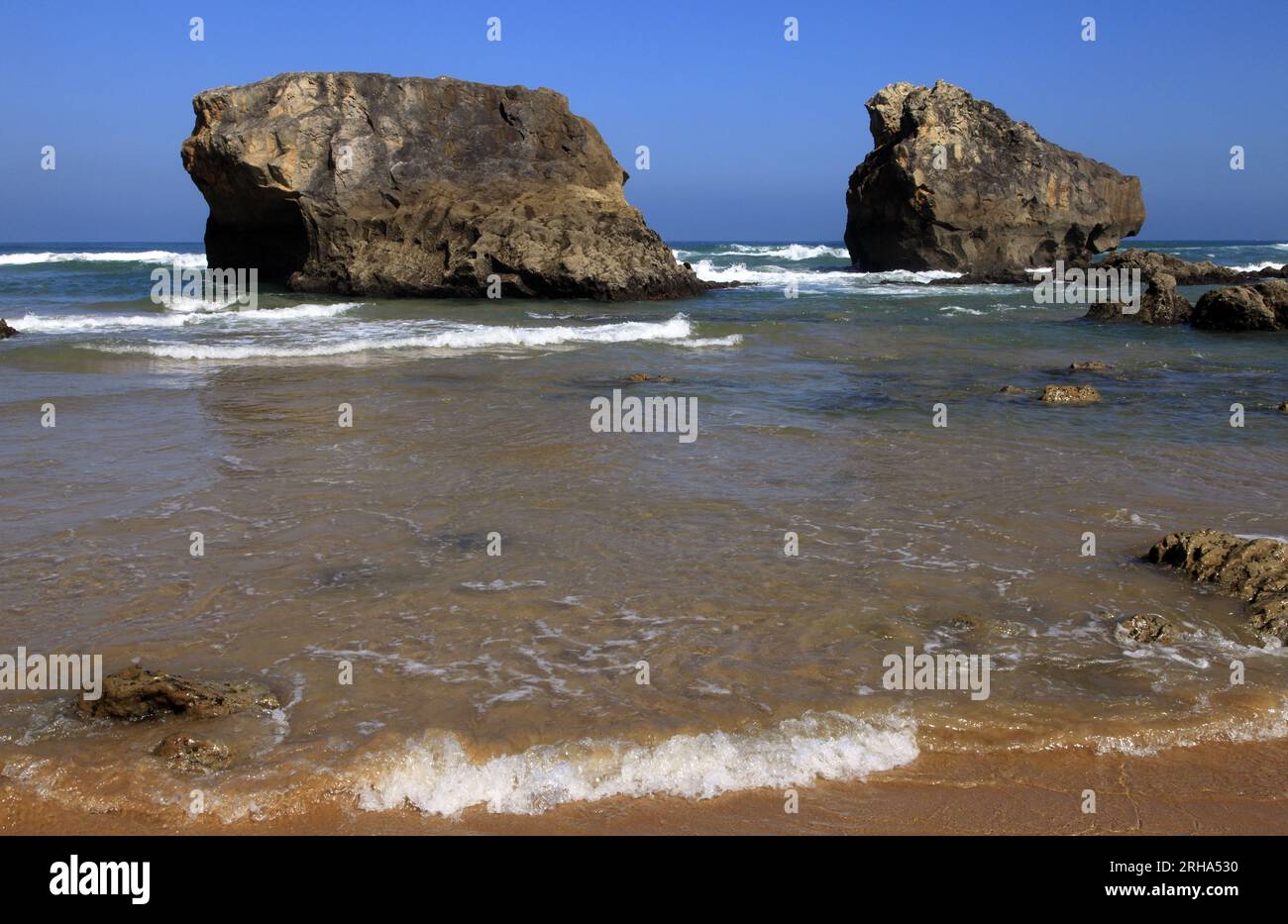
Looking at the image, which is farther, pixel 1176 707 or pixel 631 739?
pixel 1176 707

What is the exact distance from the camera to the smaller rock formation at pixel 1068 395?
35.4 ft

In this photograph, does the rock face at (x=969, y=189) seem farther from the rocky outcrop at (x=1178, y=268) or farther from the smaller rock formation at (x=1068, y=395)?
the smaller rock formation at (x=1068, y=395)

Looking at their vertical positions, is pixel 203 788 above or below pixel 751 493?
below

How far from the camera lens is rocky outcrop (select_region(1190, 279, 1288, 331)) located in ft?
61.4

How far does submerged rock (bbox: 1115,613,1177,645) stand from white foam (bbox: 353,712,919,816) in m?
1.49

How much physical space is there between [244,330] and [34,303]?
11.2 meters

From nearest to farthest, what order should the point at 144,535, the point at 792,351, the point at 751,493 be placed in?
the point at 144,535 → the point at 751,493 → the point at 792,351

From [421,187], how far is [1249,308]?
18.7 metres

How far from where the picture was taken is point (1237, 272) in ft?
113

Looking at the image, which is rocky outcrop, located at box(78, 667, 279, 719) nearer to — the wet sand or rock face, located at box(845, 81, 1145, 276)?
the wet sand

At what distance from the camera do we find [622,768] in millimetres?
3518

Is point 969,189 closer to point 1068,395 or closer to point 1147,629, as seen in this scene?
point 1068,395

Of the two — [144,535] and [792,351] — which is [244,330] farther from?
[144,535]
